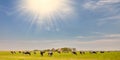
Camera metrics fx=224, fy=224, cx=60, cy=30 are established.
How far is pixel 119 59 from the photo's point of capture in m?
71.5
